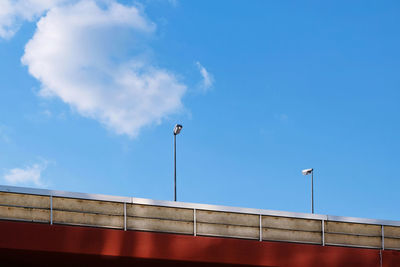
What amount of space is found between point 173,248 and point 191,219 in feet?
3.76

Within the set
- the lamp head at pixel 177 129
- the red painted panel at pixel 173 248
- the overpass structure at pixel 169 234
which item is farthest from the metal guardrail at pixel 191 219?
the lamp head at pixel 177 129

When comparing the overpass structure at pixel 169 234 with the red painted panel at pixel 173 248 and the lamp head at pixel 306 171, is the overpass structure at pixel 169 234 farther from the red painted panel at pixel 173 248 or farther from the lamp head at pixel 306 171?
the lamp head at pixel 306 171

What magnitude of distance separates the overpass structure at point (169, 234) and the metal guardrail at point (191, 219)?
0.10 ft

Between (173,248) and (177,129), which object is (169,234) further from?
(177,129)

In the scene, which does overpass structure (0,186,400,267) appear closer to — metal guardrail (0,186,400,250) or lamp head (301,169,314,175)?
metal guardrail (0,186,400,250)

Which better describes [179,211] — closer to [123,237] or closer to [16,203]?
[123,237]

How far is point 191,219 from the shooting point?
19531 millimetres

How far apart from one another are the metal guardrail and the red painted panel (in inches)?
11.0

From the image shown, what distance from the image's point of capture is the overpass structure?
17.9 m

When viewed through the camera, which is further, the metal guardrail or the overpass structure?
the metal guardrail

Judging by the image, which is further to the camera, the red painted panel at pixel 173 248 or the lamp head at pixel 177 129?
the lamp head at pixel 177 129

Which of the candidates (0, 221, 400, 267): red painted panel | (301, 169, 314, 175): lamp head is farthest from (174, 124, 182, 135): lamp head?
(0, 221, 400, 267): red painted panel

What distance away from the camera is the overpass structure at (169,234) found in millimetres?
17922

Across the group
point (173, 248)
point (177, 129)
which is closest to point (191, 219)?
point (173, 248)
